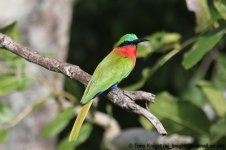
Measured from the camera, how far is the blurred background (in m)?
2.61

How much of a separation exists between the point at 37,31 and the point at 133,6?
2035 millimetres

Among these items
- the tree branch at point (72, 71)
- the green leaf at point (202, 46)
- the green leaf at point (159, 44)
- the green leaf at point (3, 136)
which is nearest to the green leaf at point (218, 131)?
the green leaf at point (202, 46)

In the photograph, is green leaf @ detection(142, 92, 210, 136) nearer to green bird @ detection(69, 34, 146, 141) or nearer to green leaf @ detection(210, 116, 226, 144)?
green leaf @ detection(210, 116, 226, 144)

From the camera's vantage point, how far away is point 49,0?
341 cm

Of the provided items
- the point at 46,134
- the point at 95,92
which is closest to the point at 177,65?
the point at 46,134

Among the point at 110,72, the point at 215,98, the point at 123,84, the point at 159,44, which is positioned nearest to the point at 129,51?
the point at 110,72

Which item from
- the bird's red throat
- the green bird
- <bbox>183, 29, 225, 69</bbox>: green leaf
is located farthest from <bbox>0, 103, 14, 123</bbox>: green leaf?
<bbox>183, 29, 225, 69</bbox>: green leaf

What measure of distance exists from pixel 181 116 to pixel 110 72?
1.41ft

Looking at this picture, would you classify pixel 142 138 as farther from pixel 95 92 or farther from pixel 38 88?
pixel 95 92

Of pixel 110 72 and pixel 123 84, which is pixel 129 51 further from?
pixel 123 84

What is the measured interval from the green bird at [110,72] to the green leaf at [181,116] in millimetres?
311

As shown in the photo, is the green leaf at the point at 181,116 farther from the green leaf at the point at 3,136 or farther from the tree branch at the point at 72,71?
the green leaf at the point at 3,136

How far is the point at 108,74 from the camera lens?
2.38m

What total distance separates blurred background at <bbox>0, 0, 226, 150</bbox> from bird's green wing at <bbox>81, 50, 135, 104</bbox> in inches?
8.5
